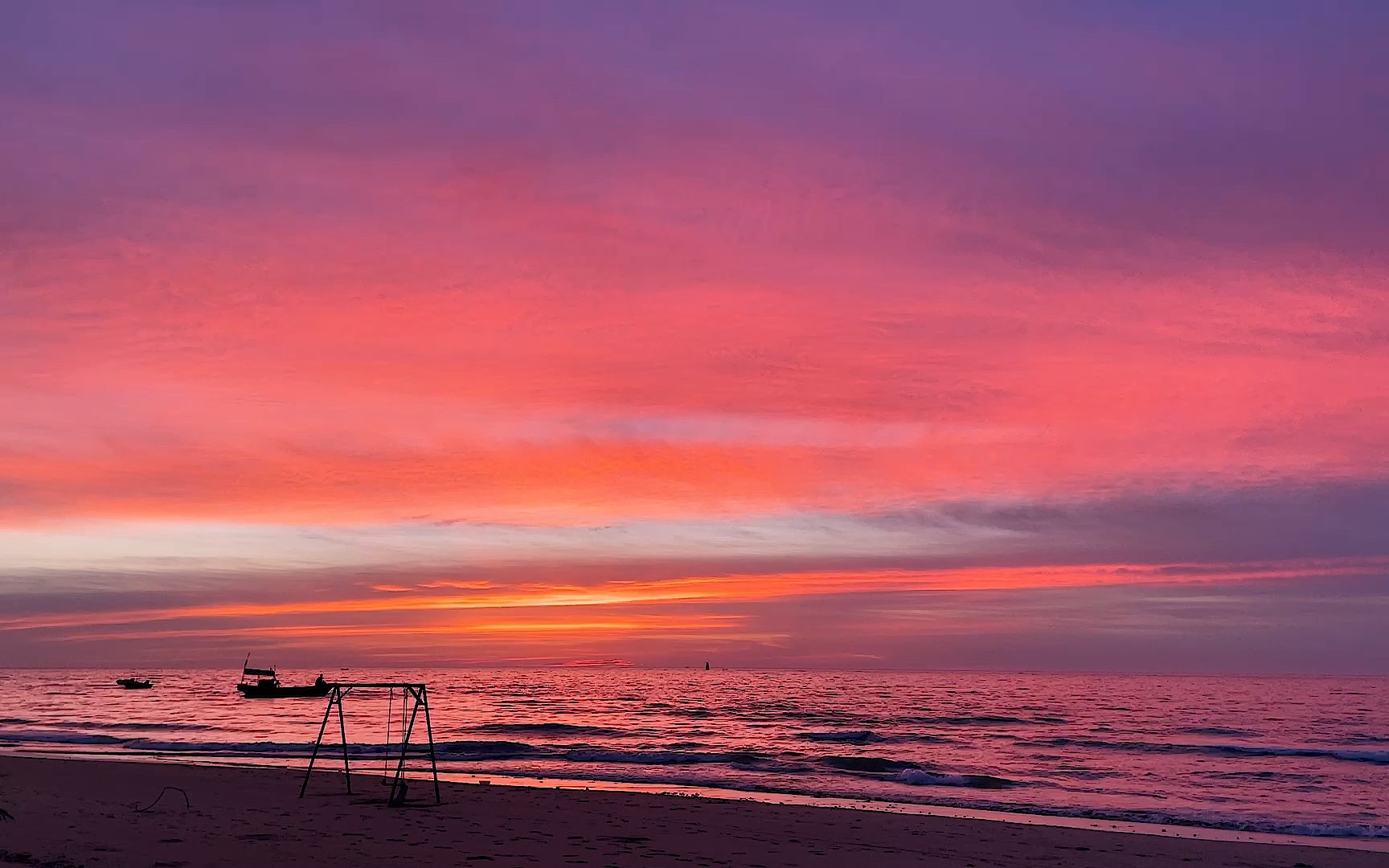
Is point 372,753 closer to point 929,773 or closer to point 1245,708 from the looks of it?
point 929,773

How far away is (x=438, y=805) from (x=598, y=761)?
17.1 meters

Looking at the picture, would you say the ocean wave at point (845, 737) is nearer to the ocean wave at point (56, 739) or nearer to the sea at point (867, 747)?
the sea at point (867, 747)

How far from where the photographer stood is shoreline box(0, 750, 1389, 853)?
2381 centimetres

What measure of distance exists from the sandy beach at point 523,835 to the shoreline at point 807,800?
3.75 feet

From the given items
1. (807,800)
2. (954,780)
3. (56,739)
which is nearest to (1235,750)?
(954,780)

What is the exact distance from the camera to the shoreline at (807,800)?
78.1 feet

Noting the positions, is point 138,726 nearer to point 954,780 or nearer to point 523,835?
point 954,780

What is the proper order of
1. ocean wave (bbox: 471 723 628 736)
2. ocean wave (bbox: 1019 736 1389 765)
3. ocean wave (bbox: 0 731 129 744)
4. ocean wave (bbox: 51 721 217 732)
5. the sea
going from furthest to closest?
ocean wave (bbox: 471 723 628 736)
ocean wave (bbox: 51 721 217 732)
ocean wave (bbox: 1019 736 1389 765)
ocean wave (bbox: 0 731 129 744)
the sea

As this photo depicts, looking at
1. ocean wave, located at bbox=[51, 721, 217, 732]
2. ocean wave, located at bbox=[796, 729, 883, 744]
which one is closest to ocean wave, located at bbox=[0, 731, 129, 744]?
ocean wave, located at bbox=[51, 721, 217, 732]

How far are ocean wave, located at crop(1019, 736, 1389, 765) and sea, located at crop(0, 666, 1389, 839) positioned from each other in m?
0.19

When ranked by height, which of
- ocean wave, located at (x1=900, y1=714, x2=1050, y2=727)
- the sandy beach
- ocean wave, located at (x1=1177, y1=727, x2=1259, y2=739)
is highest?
the sandy beach

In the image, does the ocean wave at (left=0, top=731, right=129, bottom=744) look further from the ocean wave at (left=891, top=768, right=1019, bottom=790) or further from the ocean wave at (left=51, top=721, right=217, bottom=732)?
the ocean wave at (left=891, top=768, right=1019, bottom=790)

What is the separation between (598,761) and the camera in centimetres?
3984

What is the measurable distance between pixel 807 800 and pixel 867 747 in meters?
20.5
